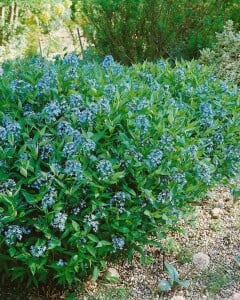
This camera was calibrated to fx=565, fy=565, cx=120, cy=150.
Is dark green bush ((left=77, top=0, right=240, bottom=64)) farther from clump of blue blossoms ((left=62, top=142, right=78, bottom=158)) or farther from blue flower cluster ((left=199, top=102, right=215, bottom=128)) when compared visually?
clump of blue blossoms ((left=62, top=142, right=78, bottom=158))

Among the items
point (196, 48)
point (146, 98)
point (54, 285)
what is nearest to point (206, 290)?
point (54, 285)

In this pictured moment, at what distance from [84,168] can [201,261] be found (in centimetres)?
96

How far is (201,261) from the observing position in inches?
115

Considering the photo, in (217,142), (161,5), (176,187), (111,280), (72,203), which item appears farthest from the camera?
(161,5)

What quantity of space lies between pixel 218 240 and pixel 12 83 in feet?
4.71

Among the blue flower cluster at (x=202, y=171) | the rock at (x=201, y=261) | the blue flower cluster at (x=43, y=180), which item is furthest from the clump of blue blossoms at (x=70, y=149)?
the rock at (x=201, y=261)

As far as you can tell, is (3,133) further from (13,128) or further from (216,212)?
(216,212)

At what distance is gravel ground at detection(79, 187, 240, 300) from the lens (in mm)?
2734

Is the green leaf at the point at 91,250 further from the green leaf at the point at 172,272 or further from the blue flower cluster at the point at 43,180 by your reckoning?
the green leaf at the point at 172,272

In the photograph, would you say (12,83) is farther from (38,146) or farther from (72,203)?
(72,203)

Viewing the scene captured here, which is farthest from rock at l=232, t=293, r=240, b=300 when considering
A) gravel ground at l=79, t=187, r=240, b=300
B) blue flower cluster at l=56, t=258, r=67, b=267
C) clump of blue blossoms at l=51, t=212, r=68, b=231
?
clump of blue blossoms at l=51, t=212, r=68, b=231

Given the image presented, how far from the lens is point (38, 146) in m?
2.42

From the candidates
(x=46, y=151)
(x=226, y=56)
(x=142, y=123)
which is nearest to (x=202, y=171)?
(x=142, y=123)

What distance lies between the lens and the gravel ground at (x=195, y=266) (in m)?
2.73
